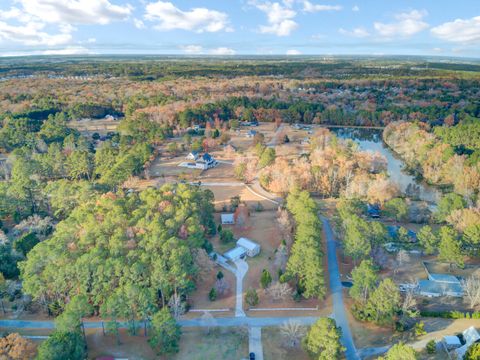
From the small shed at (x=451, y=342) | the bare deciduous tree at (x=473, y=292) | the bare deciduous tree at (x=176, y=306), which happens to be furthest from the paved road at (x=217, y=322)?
the bare deciduous tree at (x=473, y=292)

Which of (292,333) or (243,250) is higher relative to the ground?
(292,333)

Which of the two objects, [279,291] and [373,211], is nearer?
[279,291]

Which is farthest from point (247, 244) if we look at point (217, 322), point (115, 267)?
point (115, 267)

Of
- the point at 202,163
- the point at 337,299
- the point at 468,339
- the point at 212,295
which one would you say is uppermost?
the point at 202,163

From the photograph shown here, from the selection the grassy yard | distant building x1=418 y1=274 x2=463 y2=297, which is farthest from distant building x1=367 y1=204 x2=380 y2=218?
the grassy yard

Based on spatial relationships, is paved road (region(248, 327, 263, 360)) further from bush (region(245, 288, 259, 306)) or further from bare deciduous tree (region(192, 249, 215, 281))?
bare deciduous tree (region(192, 249, 215, 281))

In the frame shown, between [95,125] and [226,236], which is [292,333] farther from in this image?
[95,125]

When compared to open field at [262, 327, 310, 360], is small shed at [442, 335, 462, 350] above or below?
above
